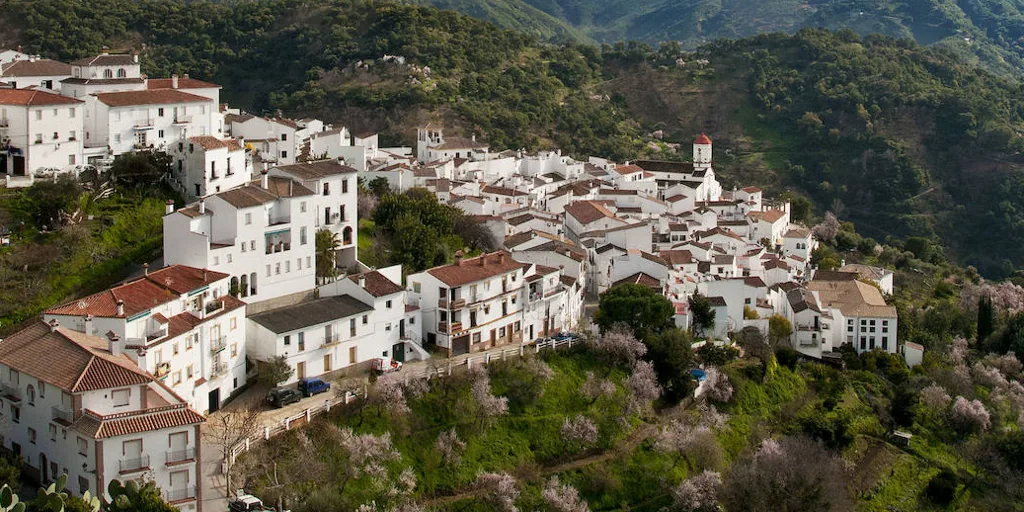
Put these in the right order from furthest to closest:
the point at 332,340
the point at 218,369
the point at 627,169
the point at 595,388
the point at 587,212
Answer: the point at 627,169, the point at 587,212, the point at 595,388, the point at 332,340, the point at 218,369

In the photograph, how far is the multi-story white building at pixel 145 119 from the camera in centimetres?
4819

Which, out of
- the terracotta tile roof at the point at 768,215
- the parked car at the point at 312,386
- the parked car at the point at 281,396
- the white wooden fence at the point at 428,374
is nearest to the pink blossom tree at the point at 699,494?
the white wooden fence at the point at 428,374

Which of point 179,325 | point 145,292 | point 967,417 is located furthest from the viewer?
point 967,417

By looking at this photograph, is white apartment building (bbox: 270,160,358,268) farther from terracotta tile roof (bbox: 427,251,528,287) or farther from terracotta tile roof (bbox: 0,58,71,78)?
terracotta tile roof (bbox: 0,58,71,78)

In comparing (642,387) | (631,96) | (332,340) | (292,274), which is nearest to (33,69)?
(292,274)

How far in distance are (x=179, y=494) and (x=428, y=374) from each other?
12102mm

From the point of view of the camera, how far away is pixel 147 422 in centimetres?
2969

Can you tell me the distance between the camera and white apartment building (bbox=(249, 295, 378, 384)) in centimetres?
3822

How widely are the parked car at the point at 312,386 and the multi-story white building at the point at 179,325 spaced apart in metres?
1.91

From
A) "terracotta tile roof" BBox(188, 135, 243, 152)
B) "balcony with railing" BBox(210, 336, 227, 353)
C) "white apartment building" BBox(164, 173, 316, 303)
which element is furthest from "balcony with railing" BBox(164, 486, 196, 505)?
Result: "terracotta tile roof" BBox(188, 135, 243, 152)

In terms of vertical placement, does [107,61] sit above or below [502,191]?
above

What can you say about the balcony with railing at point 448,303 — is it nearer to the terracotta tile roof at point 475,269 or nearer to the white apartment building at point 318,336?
the terracotta tile roof at point 475,269

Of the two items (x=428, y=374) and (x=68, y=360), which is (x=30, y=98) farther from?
(x=428, y=374)

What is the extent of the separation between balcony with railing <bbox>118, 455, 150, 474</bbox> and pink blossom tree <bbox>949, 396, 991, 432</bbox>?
3678 cm
